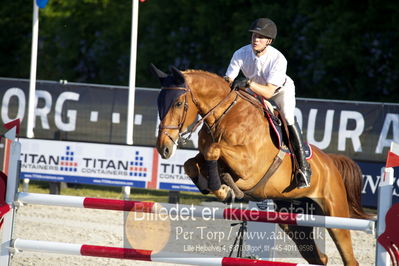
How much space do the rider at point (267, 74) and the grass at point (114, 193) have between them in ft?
16.9

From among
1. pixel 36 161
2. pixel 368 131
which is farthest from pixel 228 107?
pixel 36 161

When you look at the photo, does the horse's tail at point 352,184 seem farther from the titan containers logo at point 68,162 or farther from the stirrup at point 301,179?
the titan containers logo at point 68,162

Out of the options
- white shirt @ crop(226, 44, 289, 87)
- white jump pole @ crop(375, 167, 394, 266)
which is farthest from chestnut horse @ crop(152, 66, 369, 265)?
white jump pole @ crop(375, 167, 394, 266)

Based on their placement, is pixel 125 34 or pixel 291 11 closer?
pixel 291 11

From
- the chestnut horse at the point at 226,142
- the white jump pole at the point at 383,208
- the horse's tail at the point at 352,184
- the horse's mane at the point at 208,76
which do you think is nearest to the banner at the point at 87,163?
the horse's tail at the point at 352,184

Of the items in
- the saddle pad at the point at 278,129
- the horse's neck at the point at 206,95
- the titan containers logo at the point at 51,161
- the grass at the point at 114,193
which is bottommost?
the grass at the point at 114,193

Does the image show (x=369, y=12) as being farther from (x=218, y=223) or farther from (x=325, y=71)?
(x=218, y=223)

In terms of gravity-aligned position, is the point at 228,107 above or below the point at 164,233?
above

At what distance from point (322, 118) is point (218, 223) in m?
2.31

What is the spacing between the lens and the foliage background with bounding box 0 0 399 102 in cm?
1722

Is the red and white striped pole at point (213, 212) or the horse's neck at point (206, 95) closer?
the red and white striped pole at point (213, 212)

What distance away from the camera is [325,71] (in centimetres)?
1786

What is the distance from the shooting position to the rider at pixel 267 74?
18.6 feet

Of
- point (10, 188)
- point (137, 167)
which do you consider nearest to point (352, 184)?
point (10, 188)
